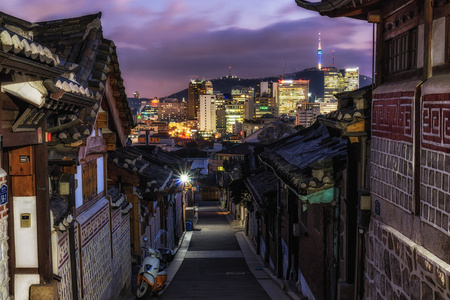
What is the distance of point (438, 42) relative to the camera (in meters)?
7.06

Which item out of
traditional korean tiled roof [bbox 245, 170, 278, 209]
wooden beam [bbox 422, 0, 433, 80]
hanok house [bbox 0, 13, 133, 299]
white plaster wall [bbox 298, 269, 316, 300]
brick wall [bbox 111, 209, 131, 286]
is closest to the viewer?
wooden beam [bbox 422, 0, 433, 80]

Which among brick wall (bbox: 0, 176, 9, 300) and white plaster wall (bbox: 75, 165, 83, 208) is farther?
white plaster wall (bbox: 75, 165, 83, 208)

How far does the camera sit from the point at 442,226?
21.5ft

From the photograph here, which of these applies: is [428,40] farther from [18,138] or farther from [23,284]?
[23,284]

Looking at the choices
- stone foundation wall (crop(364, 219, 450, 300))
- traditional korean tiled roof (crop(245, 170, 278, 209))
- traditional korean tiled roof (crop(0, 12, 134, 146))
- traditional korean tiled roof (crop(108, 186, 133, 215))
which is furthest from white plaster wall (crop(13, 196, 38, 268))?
traditional korean tiled roof (crop(245, 170, 278, 209))

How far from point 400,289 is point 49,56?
271 inches

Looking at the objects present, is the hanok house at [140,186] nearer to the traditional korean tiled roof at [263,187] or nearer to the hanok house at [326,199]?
the traditional korean tiled roof at [263,187]

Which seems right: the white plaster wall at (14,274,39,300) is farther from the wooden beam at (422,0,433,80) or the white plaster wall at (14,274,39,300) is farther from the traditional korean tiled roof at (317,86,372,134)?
the wooden beam at (422,0,433,80)

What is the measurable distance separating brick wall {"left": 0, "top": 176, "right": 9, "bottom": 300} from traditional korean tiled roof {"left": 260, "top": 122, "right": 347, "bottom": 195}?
6.69 m

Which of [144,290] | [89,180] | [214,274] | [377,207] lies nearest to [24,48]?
[377,207]

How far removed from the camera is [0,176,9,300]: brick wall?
25.9ft

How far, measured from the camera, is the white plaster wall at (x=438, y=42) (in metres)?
6.92

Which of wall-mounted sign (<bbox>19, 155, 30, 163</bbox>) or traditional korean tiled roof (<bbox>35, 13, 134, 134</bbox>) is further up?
traditional korean tiled roof (<bbox>35, 13, 134, 134</bbox>)

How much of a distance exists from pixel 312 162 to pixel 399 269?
4.60m
